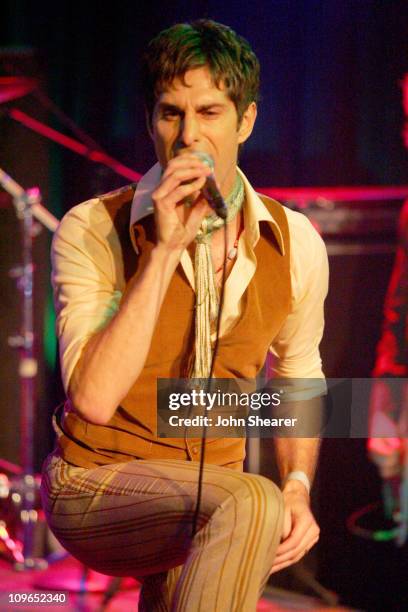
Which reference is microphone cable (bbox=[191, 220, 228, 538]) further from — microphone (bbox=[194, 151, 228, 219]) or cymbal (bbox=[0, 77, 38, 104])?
cymbal (bbox=[0, 77, 38, 104])

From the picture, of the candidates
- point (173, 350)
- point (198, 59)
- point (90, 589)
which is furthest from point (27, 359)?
point (198, 59)

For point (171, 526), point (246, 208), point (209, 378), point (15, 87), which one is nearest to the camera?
point (171, 526)

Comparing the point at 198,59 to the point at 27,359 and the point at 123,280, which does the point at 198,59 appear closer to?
the point at 123,280

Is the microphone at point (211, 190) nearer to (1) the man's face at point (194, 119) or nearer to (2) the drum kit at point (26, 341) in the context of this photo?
(1) the man's face at point (194, 119)

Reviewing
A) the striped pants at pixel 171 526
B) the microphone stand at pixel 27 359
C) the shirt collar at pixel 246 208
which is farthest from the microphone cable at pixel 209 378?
the microphone stand at pixel 27 359

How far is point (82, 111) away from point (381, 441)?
1661mm

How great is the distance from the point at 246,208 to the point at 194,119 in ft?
1.03

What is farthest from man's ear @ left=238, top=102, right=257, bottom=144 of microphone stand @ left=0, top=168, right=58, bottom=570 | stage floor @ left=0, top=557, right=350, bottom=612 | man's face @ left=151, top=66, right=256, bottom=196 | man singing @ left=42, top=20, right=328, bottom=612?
stage floor @ left=0, top=557, right=350, bottom=612

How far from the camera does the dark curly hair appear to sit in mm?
1915

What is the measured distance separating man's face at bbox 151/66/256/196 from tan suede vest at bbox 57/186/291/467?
19 cm

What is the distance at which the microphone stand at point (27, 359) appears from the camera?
319cm

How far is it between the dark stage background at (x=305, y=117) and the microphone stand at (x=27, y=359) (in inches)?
2.4

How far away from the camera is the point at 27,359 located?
3213mm

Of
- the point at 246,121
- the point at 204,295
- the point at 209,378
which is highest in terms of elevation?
the point at 246,121
